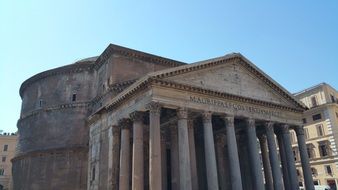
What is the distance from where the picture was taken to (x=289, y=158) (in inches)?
735

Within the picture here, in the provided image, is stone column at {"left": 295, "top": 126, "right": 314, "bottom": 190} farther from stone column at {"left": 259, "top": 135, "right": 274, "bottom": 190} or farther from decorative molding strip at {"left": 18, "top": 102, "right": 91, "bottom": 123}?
decorative molding strip at {"left": 18, "top": 102, "right": 91, "bottom": 123}

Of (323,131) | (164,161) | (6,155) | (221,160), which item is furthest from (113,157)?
(6,155)

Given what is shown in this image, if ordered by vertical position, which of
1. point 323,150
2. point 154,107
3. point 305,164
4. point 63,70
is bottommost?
point 305,164

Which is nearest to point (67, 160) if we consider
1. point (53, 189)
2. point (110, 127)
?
point (53, 189)

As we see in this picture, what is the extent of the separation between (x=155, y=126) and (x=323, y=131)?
816 inches

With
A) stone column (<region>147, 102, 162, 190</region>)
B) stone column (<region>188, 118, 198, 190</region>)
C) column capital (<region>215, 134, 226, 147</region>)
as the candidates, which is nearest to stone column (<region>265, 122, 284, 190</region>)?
column capital (<region>215, 134, 226, 147</region>)

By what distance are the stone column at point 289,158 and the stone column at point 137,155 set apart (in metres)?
9.35

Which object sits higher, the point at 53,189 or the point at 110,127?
the point at 110,127

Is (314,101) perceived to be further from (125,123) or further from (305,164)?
(125,123)

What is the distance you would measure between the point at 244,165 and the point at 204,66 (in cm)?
941

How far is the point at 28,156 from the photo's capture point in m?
25.0

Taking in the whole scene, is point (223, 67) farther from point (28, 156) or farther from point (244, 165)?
point (28, 156)

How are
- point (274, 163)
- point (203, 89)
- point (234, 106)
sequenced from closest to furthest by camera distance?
point (203, 89) < point (234, 106) < point (274, 163)

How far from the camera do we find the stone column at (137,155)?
563 inches
